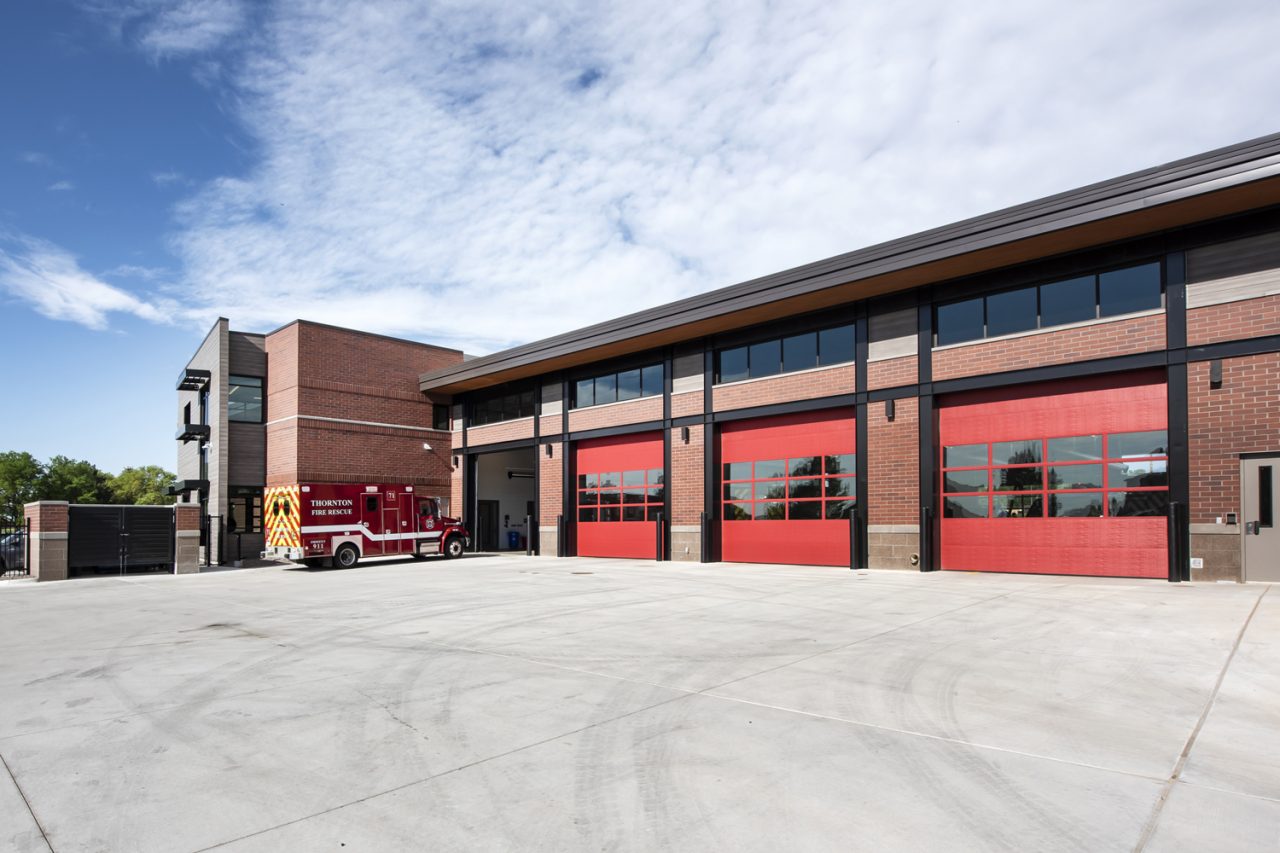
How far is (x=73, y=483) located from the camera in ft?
359

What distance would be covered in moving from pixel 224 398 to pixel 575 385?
14.4 m

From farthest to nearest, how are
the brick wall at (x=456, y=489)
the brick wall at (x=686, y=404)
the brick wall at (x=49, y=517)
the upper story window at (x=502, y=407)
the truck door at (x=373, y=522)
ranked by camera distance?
the brick wall at (x=456, y=489), the upper story window at (x=502, y=407), the truck door at (x=373, y=522), the brick wall at (x=686, y=404), the brick wall at (x=49, y=517)

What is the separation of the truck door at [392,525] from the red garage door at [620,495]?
6330mm

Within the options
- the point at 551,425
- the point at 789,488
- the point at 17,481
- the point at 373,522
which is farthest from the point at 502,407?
the point at 17,481

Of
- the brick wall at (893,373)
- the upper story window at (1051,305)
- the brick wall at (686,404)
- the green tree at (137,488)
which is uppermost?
the upper story window at (1051,305)

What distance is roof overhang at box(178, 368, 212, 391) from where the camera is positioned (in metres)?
31.8

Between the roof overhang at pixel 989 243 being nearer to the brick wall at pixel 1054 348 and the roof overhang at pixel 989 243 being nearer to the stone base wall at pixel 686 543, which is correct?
the brick wall at pixel 1054 348

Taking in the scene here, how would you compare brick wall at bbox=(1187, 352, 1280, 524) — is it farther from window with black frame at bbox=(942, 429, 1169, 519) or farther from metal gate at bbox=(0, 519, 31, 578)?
metal gate at bbox=(0, 519, 31, 578)

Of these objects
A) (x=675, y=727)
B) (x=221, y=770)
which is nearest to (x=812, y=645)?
(x=675, y=727)

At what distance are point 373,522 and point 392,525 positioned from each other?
71 cm

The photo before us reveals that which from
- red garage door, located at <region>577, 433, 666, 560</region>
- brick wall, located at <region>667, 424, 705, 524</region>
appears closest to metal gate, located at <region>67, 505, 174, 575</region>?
red garage door, located at <region>577, 433, 666, 560</region>

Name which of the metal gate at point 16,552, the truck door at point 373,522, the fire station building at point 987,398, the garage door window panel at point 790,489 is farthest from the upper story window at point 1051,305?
the metal gate at point 16,552

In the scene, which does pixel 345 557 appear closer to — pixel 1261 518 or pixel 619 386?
pixel 619 386

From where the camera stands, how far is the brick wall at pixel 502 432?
30.0m
